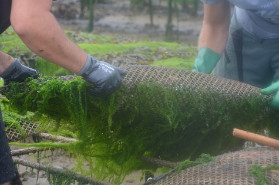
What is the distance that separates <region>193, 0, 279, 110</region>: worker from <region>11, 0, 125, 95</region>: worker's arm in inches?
46.6

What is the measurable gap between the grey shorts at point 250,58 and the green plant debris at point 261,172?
1276 millimetres

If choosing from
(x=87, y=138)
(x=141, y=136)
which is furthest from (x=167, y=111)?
(x=87, y=138)

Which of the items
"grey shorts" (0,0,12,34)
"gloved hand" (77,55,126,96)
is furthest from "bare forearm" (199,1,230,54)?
"grey shorts" (0,0,12,34)

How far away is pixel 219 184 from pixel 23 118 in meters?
1.21

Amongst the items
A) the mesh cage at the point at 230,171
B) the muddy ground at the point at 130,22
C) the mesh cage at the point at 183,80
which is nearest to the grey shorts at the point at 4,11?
the mesh cage at the point at 183,80

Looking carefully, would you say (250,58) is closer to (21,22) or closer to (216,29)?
(216,29)

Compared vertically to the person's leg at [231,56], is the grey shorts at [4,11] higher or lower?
higher

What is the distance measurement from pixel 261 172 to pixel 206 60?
1.42 metres

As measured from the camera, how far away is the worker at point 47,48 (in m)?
1.58

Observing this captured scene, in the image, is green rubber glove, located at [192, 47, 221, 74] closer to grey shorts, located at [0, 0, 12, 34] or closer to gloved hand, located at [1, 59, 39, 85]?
gloved hand, located at [1, 59, 39, 85]

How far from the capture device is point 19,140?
7.47 feet

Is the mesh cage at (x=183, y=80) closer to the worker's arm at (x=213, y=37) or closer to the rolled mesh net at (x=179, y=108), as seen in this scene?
the rolled mesh net at (x=179, y=108)

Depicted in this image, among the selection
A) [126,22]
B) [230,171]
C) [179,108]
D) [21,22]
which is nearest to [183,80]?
[179,108]

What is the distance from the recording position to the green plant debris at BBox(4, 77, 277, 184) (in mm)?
1841
